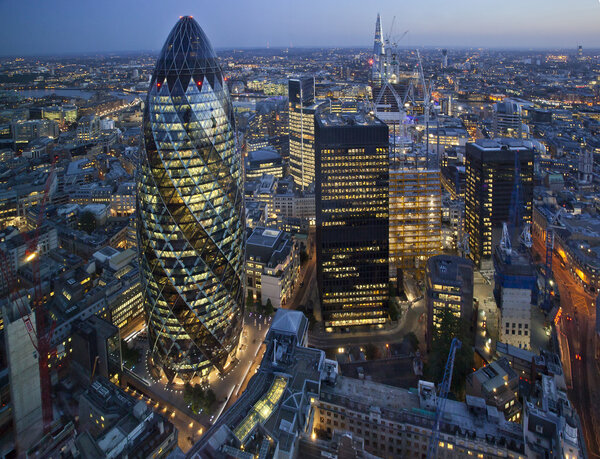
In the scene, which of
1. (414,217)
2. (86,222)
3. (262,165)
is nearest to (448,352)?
(414,217)

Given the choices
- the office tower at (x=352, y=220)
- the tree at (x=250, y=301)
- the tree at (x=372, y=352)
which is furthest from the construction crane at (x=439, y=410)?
the tree at (x=250, y=301)

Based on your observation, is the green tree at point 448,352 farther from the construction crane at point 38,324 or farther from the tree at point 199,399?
the construction crane at point 38,324

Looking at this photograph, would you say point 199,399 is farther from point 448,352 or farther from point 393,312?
point 393,312

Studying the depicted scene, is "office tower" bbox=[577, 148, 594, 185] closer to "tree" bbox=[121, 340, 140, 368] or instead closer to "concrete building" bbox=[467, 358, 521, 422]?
"concrete building" bbox=[467, 358, 521, 422]

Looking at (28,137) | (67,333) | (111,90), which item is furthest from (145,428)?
(111,90)

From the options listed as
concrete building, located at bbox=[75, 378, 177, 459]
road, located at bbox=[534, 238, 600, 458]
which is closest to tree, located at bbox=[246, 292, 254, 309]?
concrete building, located at bbox=[75, 378, 177, 459]

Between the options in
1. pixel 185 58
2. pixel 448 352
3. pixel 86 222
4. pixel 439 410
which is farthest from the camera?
pixel 86 222

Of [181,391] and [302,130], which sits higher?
[302,130]
